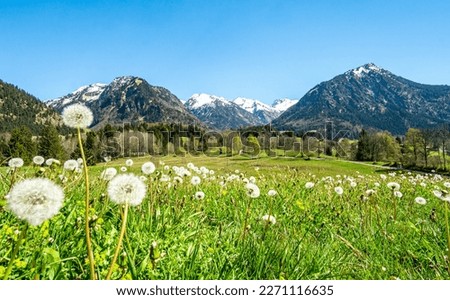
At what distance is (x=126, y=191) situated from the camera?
6.29 feet

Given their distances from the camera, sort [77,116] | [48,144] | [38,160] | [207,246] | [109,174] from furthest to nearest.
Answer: [48,144] → [38,160] → [109,174] → [207,246] → [77,116]

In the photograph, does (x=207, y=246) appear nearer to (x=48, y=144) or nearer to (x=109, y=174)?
(x=109, y=174)

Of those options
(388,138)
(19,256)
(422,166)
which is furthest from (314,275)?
(388,138)

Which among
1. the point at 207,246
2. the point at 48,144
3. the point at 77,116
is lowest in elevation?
the point at 207,246

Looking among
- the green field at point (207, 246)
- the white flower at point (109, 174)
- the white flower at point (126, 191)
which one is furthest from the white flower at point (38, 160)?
the white flower at point (126, 191)

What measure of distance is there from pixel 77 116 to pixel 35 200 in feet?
2.51

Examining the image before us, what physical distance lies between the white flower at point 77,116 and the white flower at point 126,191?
1.54 feet

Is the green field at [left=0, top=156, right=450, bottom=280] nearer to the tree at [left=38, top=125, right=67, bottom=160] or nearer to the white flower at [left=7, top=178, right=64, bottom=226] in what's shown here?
the white flower at [left=7, top=178, right=64, bottom=226]

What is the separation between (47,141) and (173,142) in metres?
56.0

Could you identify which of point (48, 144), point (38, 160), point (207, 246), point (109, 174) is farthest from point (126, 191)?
point (48, 144)

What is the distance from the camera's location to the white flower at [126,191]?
6.18ft

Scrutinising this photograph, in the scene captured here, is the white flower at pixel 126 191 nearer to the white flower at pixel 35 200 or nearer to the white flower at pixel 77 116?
the white flower at pixel 35 200

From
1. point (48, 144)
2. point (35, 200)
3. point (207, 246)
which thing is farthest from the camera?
point (48, 144)
